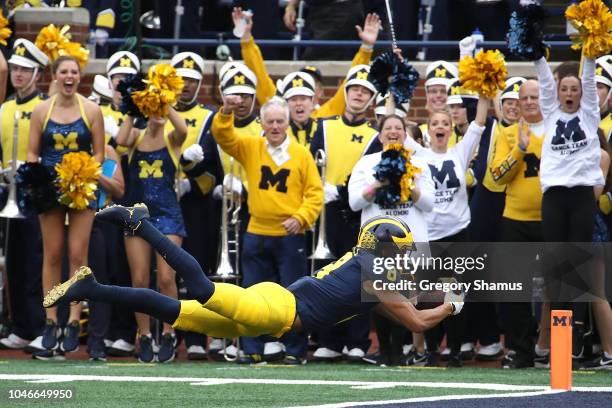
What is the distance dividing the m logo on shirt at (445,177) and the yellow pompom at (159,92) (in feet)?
7.16

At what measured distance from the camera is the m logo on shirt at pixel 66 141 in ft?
40.1

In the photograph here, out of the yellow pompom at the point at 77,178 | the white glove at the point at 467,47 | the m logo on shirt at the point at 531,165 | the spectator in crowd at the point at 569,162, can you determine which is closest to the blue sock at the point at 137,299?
the yellow pompom at the point at 77,178

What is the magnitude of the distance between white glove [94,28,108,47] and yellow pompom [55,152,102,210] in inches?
148

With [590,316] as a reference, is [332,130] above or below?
above

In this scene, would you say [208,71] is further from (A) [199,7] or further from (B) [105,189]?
(B) [105,189]

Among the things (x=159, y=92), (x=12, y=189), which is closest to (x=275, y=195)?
(x=159, y=92)

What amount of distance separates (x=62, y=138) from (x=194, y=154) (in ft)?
3.58

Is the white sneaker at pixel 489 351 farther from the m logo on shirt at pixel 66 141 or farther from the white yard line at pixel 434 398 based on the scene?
the m logo on shirt at pixel 66 141

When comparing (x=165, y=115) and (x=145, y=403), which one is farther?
(x=165, y=115)

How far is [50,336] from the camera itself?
12.1 metres

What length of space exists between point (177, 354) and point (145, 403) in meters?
4.21

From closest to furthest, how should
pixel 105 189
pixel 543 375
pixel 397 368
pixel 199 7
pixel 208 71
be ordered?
pixel 543 375 → pixel 397 368 → pixel 105 189 → pixel 208 71 → pixel 199 7

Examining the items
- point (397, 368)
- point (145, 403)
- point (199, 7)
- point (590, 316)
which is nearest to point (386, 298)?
point (145, 403)

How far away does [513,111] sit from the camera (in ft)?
41.7
